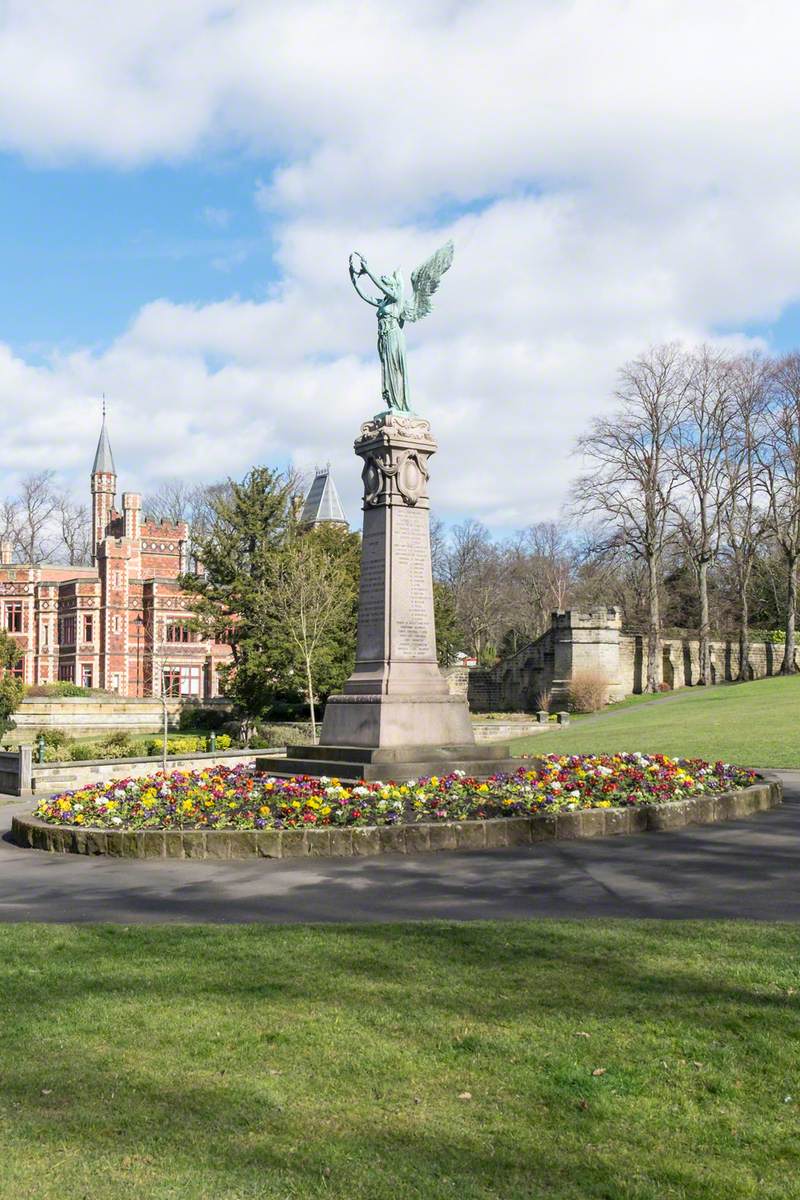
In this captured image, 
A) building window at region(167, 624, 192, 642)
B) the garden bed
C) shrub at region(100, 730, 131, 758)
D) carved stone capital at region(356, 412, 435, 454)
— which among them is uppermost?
carved stone capital at region(356, 412, 435, 454)

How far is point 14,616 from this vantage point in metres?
75.9

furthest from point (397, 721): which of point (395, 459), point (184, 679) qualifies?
point (184, 679)

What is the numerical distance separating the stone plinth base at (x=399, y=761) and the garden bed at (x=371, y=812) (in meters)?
1.03

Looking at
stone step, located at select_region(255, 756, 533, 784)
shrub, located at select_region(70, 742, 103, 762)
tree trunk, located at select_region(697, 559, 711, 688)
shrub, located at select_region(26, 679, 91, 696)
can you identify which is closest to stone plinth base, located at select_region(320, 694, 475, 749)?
stone step, located at select_region(255, 756, 533, 784)

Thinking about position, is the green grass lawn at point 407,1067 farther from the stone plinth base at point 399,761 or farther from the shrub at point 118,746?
the shrub at point 118,746

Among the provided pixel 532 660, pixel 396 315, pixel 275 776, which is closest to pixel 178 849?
pixel 275 776

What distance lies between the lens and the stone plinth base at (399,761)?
15.0 meters

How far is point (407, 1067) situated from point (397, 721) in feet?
35.9

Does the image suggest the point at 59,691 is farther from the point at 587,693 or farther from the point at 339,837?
the point at 339,837

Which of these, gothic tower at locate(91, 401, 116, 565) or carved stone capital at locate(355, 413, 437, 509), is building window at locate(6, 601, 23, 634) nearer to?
gothic tower at locate(91, 401, 116, 565)

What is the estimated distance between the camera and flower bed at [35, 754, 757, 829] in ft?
40.8

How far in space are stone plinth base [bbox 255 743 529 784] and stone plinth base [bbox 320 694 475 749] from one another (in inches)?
8.5

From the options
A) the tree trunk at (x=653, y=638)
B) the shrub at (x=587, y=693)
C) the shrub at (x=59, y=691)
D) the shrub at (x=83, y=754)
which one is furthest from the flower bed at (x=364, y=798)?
the shrub at (x=59, y=691)

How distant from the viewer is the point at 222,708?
55.1 meters
